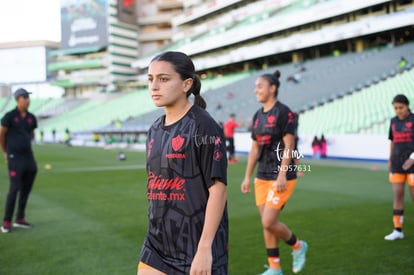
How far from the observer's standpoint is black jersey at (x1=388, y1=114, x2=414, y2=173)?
21.0 feet

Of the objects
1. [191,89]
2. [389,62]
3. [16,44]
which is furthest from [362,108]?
[16,44]

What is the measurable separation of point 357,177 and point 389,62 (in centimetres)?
2183

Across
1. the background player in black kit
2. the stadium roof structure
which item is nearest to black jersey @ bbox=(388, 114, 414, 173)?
the background player in black kit

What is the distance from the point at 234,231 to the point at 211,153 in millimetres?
4687

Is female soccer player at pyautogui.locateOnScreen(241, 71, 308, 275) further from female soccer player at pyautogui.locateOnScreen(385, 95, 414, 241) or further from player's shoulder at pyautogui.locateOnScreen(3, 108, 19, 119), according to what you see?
player's shoulder at pyautogui.locateOnScreen(3, 108, 19, 119)

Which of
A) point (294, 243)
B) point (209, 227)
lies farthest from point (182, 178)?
point (294, 243)

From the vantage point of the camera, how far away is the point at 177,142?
2.59 metres

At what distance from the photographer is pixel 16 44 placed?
8800 cm

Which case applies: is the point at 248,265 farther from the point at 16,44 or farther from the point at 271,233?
the point at 16,44

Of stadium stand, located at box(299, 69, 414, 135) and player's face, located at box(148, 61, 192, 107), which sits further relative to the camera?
stadium stand, located at box(299, 69, 414, 135)

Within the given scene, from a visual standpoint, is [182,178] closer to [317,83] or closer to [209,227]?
[209,227]

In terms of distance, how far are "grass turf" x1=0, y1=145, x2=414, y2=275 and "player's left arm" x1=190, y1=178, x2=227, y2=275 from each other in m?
2.78

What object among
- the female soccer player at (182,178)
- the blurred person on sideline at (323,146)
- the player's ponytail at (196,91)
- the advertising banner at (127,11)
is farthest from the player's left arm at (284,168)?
the advertising banner at (127,11)

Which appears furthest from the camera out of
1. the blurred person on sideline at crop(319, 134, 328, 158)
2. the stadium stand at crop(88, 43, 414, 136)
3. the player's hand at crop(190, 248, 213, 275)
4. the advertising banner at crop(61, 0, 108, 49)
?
the advertising banner at crop(61, 0, 108, 49)
